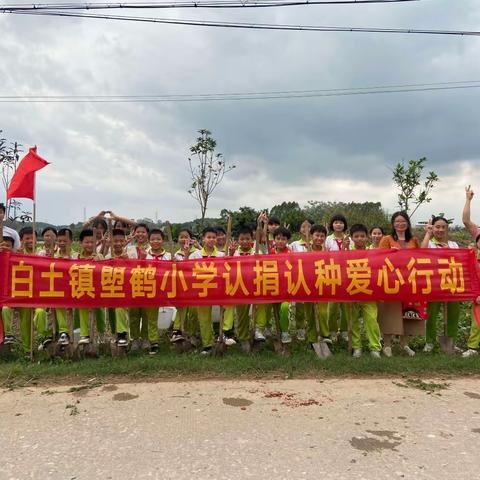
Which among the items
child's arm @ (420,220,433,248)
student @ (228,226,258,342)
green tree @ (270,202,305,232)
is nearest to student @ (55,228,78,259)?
student @ (228,226,258,342)

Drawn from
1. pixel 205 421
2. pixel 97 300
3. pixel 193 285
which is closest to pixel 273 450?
pixel 205 421

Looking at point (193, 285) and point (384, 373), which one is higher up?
point (193, 285)

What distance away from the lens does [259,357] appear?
16.8 ft

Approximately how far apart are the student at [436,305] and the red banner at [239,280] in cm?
30

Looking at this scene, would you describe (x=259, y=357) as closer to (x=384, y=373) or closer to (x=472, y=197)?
(x=384, y=373)

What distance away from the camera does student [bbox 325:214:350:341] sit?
19.2 feet

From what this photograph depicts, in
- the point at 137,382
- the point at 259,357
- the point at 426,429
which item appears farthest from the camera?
the point at 259,357

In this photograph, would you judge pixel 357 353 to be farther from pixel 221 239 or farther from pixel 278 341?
pixel 221 239

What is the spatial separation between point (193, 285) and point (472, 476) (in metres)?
3.37

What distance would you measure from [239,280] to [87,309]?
6.19 ft

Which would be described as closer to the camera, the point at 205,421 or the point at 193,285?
the point at 205,421

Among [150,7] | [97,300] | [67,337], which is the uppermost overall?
[150,7]

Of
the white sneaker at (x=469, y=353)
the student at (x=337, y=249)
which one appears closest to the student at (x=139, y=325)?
the student at (x=337, y=249)

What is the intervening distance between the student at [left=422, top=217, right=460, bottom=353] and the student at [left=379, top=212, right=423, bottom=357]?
220 mm
